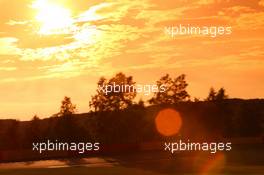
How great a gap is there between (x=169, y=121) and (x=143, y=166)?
3.01m

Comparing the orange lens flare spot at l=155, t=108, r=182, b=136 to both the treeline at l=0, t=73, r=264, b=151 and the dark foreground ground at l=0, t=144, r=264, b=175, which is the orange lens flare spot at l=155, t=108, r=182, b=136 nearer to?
the treeline at l=0, t=73, r=264, b=151

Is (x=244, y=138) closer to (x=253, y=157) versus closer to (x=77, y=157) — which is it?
(x=253, y=157)

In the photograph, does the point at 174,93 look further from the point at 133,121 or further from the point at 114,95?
the point at 133,121

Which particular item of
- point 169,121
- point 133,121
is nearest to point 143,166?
point 169,121

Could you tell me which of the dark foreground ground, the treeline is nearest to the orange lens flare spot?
the treeline

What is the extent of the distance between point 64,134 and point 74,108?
8.49 feet

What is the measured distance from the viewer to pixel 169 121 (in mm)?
34031

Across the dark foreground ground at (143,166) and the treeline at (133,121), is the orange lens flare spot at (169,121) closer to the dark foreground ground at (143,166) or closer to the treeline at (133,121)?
the treeline at (133,121)

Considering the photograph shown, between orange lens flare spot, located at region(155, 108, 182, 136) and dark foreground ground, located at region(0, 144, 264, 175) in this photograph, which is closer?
dark foreground ground, located at region(0, 144, 264, 175)

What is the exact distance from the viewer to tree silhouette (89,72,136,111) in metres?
21.4

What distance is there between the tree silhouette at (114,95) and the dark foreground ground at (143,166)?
3.48 m

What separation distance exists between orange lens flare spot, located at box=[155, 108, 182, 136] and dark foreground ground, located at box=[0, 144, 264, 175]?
215 cm

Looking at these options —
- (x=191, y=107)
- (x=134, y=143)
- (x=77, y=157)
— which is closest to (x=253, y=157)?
(x=191, y=107)

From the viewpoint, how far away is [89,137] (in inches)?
1188
